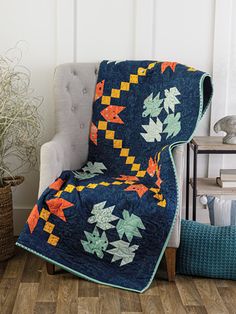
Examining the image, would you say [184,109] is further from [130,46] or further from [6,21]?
[6,21]

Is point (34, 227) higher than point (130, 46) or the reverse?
the reverse

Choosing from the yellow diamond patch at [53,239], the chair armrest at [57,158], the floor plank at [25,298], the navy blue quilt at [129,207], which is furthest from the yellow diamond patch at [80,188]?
the floor plank at [25,298]

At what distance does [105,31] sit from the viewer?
365cm

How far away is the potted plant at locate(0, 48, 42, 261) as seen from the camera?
3.30 m

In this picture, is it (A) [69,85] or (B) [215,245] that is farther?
(A) [69,85]

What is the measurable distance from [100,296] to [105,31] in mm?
1512

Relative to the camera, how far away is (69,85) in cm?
354

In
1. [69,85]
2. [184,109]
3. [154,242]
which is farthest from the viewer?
[69,85]

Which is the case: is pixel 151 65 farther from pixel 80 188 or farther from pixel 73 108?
pixel 80 188

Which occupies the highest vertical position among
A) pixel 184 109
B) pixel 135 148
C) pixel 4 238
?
pixel 184 109

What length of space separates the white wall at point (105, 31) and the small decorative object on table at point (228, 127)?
0.41 m

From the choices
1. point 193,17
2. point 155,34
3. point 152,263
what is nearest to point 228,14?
point 193,17

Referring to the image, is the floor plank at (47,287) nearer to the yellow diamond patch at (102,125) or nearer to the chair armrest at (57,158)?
the chair armrest at (57,158)

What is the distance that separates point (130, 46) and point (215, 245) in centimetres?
126
